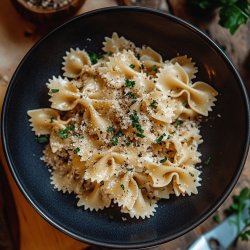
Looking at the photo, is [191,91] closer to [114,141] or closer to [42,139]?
[114,141]

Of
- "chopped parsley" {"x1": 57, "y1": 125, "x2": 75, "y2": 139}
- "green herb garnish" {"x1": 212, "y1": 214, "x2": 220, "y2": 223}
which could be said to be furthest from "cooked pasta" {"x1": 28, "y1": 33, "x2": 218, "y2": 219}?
"green herb garnish" {"x1": 212, "y1": 214, "x2": 220, "y2": 223}

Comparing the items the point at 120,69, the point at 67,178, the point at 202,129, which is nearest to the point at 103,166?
the point at 67,178

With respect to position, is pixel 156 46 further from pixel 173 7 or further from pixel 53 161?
pixel 53 161

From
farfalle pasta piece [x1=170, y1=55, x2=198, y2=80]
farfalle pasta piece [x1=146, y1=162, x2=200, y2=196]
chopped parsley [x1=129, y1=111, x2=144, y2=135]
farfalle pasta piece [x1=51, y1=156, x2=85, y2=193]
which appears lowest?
farfalle pasta piece [x1=51, y1=156, x2=85, y2=193]

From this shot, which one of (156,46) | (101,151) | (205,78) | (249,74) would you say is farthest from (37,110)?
(249,74)

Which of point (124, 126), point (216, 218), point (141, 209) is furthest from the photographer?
point (216, 218)

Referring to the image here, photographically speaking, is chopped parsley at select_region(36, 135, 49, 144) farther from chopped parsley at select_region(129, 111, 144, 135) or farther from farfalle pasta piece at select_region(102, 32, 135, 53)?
farfalle pasta piece at select_region(102, 32, 135, 53)

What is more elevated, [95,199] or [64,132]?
[64,132]

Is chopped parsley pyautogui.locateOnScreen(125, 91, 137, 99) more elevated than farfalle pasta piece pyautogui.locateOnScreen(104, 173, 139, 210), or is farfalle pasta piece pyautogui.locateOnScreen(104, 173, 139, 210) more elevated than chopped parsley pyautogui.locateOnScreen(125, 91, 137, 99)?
chopped parsley pyautogui.locateOnScreen(125, 91, 137, 99)
